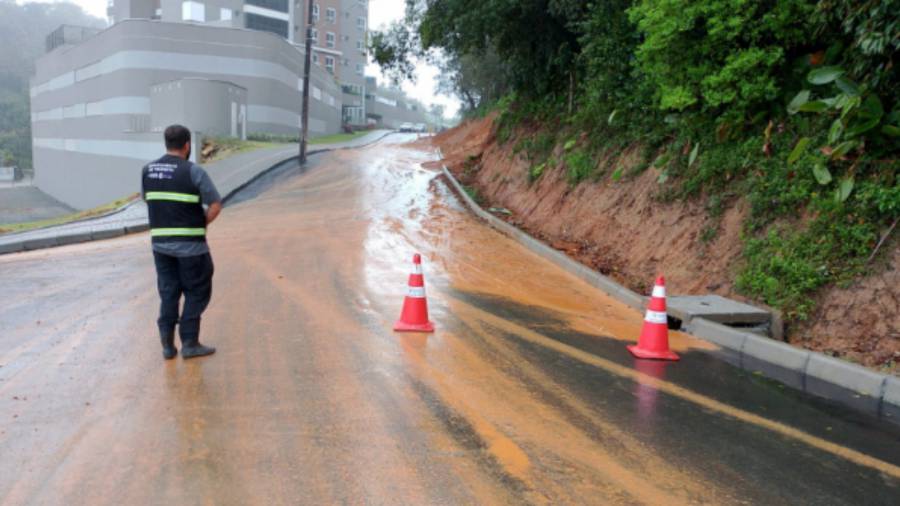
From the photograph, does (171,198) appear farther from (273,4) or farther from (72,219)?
(273,4)

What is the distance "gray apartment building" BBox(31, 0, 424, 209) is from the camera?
32381 millimetres

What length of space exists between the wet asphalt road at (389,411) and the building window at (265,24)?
62.2 metres

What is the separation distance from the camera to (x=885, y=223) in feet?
23.5

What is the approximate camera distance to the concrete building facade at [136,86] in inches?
1531

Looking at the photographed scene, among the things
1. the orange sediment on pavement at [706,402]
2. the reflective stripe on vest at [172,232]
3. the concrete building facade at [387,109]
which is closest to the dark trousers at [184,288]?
the reflective stripe on vest at [172,232]

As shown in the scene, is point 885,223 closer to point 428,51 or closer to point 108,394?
point 108,394

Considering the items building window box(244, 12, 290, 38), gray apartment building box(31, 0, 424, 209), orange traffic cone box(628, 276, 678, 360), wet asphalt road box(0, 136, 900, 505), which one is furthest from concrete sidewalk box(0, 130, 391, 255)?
building window box(244, 12, 290, 38)

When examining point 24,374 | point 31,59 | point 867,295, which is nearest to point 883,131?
point 867,295

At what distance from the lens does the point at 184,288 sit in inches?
223

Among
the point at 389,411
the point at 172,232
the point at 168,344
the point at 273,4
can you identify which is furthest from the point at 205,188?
the point at 273,4

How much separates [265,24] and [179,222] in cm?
6711

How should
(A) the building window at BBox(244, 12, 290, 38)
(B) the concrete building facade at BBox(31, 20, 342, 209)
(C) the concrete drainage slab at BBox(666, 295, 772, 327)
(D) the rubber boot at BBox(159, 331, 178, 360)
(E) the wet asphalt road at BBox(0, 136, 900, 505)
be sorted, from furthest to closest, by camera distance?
(A) the building window at BBox(244, 12, 290, 38)
(B) the concrete building facade at BBox(31, 20, 342, 209)
(C) the concrete drainage slab at BBox(666, 295, 772, 327)
(D) the rubber boot at BBox(159, 331, 178, 360)
(E) the wet asphalt road at BBox(0, 136, 900, 505)

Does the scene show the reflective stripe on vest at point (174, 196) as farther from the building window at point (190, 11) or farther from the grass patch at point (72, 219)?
the building window at point (190, 11)

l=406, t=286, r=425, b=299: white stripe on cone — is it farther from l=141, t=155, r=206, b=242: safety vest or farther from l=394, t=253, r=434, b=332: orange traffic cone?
l=141, t=155, r=206, b=242: safety vest
